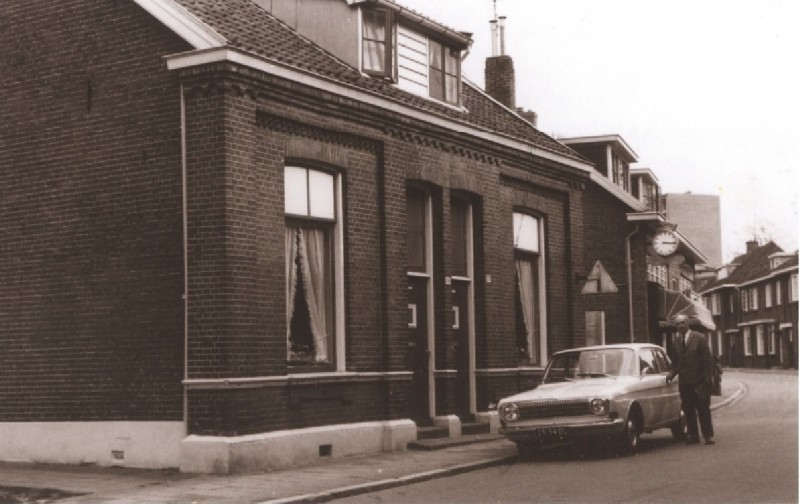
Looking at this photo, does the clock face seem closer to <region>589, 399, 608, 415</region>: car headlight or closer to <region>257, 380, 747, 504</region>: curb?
<region>257, 380, 747, 504</region>: curb

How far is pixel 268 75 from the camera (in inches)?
590

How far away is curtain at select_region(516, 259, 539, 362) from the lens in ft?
72.6

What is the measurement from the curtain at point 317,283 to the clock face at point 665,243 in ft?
54.5

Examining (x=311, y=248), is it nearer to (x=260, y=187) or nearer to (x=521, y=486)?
(x=260, y=187)

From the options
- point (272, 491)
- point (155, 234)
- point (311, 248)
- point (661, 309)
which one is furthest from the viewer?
point (661, 309)

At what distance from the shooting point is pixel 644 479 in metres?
12.3

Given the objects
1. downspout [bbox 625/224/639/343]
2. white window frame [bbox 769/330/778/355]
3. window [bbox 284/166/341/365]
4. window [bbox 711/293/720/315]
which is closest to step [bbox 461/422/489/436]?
window [bbox 284/166/341/365]

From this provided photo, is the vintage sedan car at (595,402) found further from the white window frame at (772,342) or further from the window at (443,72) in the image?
the white window frame at (772,342)

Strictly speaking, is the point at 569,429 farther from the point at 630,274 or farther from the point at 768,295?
the point at 768,295

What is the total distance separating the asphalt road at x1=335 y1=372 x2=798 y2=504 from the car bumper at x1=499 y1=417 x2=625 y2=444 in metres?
0.31

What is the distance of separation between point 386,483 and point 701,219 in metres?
56.7

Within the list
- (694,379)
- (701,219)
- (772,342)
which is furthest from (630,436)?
(772,342)

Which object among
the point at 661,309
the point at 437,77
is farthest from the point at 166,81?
the point at 661,309

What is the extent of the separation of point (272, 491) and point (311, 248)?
5.01 meters
